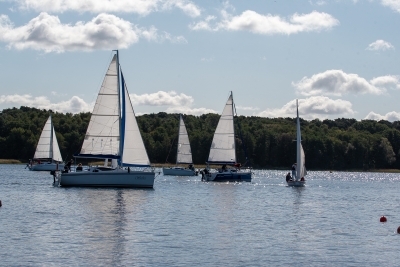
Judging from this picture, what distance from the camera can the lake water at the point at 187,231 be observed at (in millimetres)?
22828

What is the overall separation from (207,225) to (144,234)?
14.8 feet

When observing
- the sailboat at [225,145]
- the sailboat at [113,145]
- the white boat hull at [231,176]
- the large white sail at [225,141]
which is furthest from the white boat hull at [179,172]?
the sailboat at [113,145]

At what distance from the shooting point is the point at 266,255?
23.8 m

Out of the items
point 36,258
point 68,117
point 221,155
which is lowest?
point 36,258

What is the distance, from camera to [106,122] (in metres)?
50.9

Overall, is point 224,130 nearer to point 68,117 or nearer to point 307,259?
point 307,259

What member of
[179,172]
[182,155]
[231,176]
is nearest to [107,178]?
[231,176]

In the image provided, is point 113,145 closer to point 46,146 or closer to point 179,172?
point 179,172

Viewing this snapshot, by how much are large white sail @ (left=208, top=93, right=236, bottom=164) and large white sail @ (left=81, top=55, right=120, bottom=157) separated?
75.2 ft

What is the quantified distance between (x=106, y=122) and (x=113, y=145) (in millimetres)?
1956

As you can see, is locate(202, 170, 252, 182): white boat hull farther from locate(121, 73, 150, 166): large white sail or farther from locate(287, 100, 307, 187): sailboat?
locate(121, 73, 150, 166): large white sail

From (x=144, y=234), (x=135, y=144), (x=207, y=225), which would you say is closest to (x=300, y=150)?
(x=135, y=144)

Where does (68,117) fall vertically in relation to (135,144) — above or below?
above

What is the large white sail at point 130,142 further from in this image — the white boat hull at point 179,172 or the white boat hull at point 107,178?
the white boat hull at point 179,172
